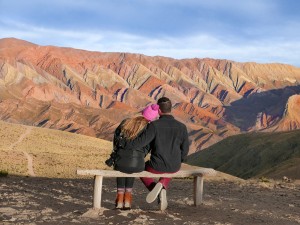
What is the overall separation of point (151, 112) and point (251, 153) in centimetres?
9241

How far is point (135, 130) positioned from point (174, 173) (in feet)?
4.72

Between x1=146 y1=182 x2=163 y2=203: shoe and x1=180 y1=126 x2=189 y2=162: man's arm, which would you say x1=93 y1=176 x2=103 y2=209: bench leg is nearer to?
x1=146 y1=182 x2=163 y2=203: shoe

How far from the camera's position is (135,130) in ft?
31.4

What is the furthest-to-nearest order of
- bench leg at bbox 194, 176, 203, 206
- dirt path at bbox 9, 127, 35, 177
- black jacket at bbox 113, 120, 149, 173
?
dirt path at bbox 9, 127, 35, 177 → bench leg at bbox 194, 176, 203, 206 → black jacket at bbox 113, 120, 149, 173

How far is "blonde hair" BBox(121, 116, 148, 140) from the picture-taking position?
376 inches

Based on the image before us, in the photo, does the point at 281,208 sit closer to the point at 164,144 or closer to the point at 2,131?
the point at 164,144

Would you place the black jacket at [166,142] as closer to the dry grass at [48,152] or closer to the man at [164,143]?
the man at [164,143]

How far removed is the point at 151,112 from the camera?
388 inches

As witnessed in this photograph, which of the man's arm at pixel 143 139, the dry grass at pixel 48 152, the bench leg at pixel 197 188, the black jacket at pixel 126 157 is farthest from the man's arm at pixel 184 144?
the dry grass at pixel 48 152

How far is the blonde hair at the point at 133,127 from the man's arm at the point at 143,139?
0.10m

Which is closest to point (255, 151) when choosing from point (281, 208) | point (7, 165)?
point (7, 165)

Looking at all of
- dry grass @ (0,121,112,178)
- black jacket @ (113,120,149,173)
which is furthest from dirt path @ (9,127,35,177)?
black jacket @ (113,120,149,173)

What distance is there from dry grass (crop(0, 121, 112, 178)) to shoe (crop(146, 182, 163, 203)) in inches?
1102

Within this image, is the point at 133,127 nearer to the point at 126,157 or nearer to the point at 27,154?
the point at 126,157
